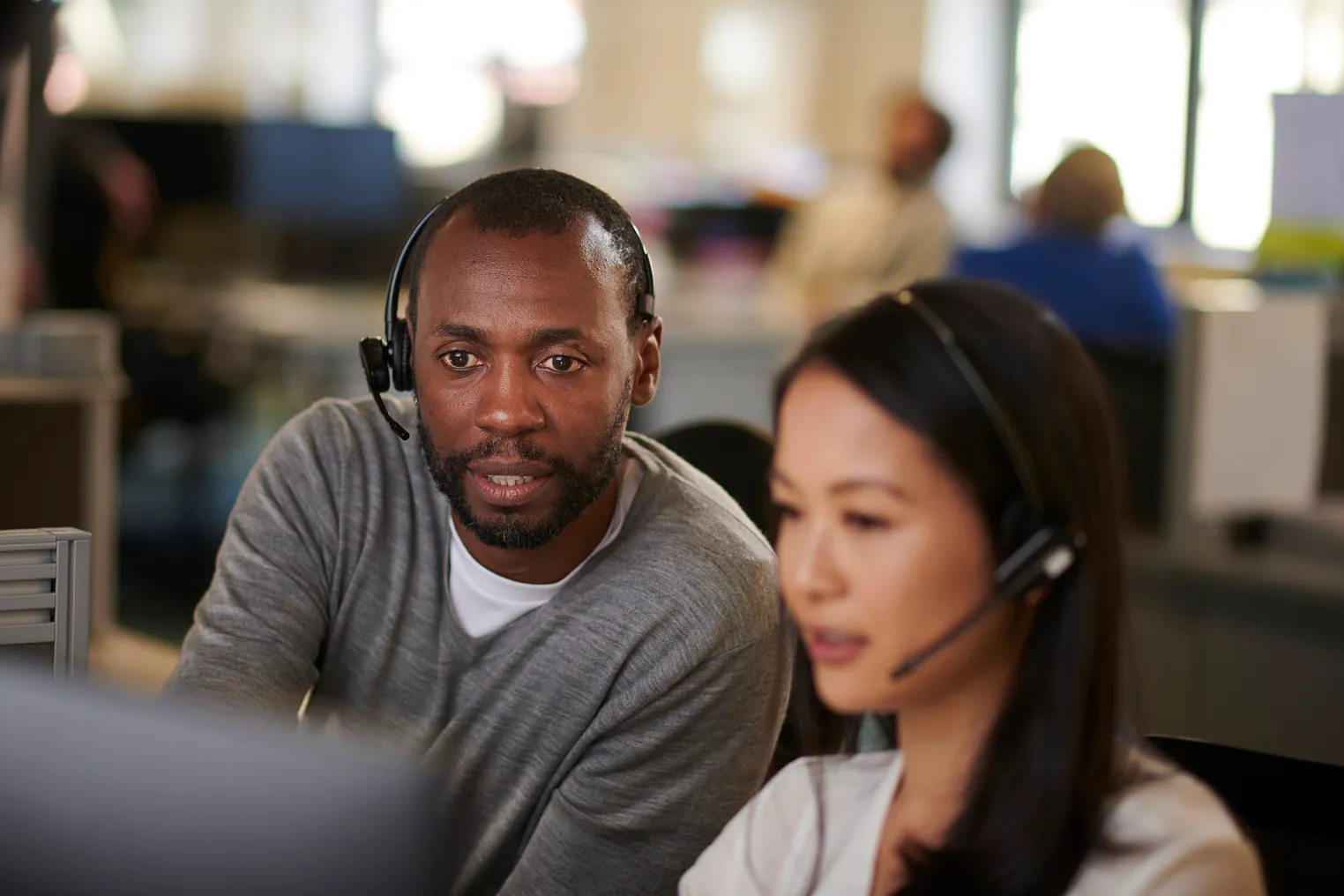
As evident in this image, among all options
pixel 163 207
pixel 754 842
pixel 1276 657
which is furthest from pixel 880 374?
pixel 163 207

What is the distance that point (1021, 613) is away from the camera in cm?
84

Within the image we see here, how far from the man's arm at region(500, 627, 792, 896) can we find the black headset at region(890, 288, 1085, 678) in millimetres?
419

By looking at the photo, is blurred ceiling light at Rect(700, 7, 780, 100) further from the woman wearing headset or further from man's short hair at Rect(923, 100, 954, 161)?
the woman wearing headset

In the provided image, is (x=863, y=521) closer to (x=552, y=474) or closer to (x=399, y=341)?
(x=552, y=474)

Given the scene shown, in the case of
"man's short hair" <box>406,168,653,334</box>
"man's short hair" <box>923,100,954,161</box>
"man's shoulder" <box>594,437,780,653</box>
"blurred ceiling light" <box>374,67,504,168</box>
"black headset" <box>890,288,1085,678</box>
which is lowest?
"man's shoulder" <box>594,437,780,653</box>

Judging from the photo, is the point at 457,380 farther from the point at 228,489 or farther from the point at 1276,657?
the point at 228,489

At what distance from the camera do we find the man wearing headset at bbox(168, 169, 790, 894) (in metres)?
1.19

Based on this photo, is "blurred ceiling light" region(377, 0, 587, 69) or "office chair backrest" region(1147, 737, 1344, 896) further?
A: "blurred ceiling light" region(377, 0, 587, 69)

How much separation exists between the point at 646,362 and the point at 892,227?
12.0ft

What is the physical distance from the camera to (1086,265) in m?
3.74

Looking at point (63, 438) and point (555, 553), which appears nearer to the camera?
point (555, 553)

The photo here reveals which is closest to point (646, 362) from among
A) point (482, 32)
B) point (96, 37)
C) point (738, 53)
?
point (96, 37)

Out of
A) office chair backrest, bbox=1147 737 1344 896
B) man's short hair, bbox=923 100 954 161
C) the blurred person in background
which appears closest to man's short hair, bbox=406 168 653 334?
office chair backrest, bbox=1147 737 1344 896

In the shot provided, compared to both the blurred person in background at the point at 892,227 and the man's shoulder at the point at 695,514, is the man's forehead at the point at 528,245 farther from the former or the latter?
the blurred person in background at the point at 892,227
